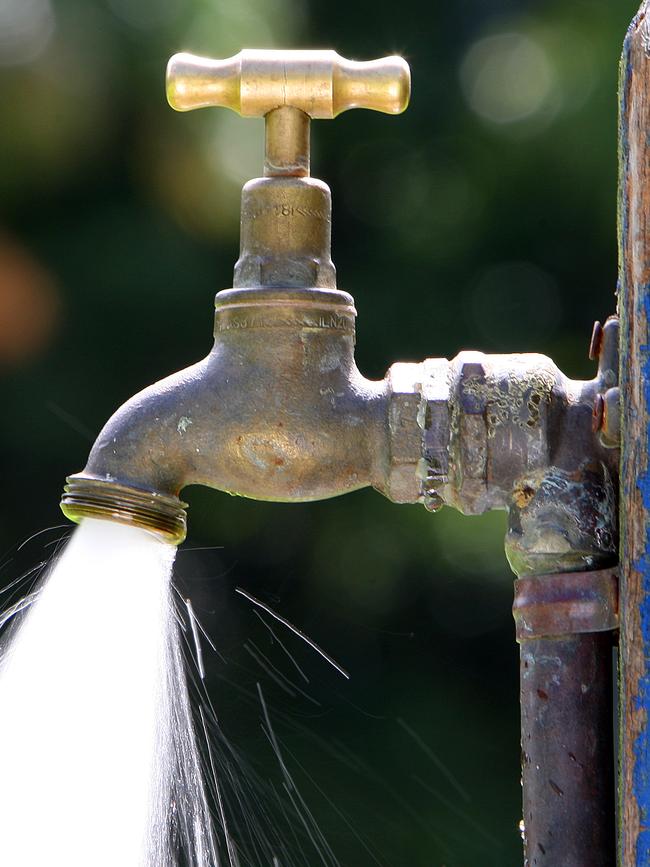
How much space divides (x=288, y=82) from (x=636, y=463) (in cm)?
33

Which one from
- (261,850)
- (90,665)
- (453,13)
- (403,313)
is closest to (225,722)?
(261,850)

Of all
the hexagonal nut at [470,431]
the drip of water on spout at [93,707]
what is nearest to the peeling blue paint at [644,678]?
the hexagonal nut at [470,431]

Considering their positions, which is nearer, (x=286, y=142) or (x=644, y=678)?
(x=644, y=678)

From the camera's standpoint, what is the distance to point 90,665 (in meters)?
0.92

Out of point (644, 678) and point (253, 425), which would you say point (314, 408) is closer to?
point (253, 425)

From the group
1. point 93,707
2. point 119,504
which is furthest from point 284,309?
point 93,707

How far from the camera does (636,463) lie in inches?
28.2

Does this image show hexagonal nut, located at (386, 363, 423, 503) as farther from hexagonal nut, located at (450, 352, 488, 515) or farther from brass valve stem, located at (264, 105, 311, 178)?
brass valve stem, located at (264, 105, 311, 178)

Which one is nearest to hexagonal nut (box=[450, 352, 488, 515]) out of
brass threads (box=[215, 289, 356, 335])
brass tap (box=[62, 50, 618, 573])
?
brass tap (box=[62, 50, 618, 573])

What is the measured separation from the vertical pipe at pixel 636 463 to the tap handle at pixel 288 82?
182mm

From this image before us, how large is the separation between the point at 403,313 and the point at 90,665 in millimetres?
1392

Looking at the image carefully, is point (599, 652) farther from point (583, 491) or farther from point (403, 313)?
point (403, 313)

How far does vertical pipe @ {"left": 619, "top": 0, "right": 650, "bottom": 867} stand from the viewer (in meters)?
0.70

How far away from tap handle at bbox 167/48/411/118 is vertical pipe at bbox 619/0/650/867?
18 centimetres
